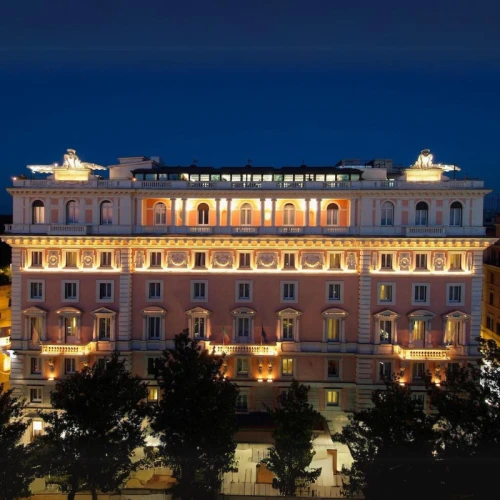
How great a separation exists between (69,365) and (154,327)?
7.96m

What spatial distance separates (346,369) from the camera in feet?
144

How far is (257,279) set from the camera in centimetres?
4397

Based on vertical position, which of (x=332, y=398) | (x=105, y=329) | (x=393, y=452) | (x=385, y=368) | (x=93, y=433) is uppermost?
(x=105, y=329)

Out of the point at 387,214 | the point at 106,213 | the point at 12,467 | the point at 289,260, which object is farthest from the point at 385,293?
the point at 12,467

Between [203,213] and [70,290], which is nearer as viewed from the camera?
[70,290]

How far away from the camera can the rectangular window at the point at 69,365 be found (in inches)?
1727

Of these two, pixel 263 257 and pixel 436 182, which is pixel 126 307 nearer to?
pixel 263 257

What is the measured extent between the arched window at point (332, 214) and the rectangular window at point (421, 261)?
7.39 meters

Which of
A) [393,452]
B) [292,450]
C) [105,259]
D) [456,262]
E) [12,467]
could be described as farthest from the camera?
[105,259]

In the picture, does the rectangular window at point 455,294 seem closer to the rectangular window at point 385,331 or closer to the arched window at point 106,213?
the rectangular window at point 385,331

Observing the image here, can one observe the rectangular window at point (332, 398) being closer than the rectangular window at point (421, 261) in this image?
No

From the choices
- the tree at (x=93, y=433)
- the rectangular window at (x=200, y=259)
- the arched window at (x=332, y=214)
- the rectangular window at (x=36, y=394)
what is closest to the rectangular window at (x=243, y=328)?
the rectangular window at (x=200, y=259)

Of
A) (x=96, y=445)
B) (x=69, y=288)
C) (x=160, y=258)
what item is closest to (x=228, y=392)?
(x=96, y=445)

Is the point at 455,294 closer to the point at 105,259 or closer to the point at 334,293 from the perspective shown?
the point at 334,293
